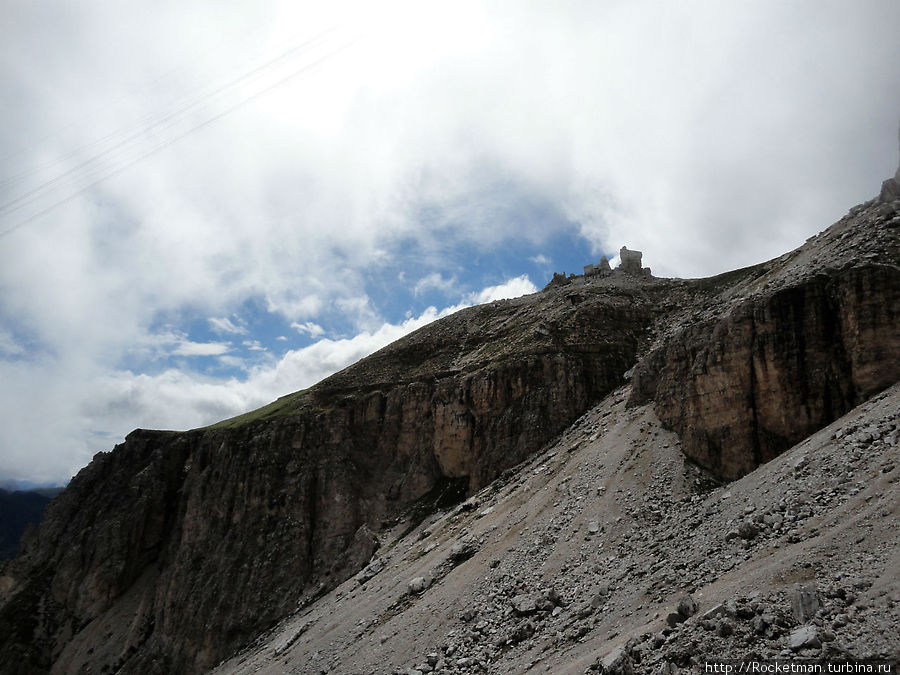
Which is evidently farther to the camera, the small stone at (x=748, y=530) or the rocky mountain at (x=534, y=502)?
the small stone at (x=748, y=530)

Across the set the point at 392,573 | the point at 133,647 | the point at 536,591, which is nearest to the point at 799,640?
the point at 536,591

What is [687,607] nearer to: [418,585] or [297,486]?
[418,585]

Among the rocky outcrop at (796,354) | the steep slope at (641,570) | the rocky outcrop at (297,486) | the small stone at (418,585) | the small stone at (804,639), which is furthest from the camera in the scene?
the rocky outcrop at (297,486)

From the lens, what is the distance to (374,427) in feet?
229

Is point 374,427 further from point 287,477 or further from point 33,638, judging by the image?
point 33,638

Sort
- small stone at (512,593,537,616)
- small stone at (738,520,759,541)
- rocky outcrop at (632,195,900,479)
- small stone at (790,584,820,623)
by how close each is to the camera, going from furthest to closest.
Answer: rocky outcrop at (632,195,900,479) < small stone at (512,593,537,616) < small stone at (738,520,759,541) < small stone at (790,584,820,623)

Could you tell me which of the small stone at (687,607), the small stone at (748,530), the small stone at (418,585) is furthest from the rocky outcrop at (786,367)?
the small stone at (418,585)

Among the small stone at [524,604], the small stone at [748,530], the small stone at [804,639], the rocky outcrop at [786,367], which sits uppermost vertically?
the rocky outcrop at [786,367]

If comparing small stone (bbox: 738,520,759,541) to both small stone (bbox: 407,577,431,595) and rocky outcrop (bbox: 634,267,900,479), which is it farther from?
small stone (bbox: 407,577,431,595)

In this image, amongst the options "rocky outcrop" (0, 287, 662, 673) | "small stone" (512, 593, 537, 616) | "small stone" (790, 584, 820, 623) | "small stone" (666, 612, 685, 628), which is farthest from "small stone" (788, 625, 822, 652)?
"rocky outcrop" (0, 287, 662, 673)

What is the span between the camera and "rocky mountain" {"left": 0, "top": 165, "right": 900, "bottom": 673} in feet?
62.2

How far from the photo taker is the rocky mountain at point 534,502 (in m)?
19.0

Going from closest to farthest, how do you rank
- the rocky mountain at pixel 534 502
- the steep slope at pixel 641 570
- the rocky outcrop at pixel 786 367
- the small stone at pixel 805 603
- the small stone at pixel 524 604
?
the small stone at pixel 805 603, the steep slope at pixel 641 570, the rocky mountain at pixel 534 502, the small stone at pixel 524 604, the rocky outcrop at pixel 786 367

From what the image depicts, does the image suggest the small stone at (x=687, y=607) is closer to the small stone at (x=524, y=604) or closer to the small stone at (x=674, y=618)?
the small stone at (x=674, y=618)
